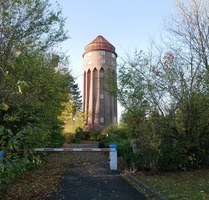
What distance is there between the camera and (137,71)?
16.6 meters

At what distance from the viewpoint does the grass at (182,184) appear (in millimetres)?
8703

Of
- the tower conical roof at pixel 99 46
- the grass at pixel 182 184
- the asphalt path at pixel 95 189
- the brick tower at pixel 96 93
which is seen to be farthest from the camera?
the tower conical roof at pixel 99 46

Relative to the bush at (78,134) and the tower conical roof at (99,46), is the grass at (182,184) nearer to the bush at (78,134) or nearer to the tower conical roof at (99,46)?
the bush at (78,134)

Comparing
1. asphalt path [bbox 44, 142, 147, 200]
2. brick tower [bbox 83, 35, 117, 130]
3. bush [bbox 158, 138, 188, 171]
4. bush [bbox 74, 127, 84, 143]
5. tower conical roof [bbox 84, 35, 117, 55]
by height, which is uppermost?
tower conical roof [bbox 84, 35, 117, 55]

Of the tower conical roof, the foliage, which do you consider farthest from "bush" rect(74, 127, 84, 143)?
the foliage

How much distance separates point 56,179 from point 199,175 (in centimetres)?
527

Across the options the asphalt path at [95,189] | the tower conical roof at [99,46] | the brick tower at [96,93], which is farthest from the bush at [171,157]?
the tower conical roof at [99,46]

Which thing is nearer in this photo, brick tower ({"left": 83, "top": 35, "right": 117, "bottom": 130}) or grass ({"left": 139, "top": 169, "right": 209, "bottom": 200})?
grass ({"left": 139, "top": 169, "right": 209, "bottom": 200})

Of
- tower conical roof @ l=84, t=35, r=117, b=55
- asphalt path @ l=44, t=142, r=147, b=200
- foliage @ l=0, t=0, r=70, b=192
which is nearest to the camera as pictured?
asphalt path @ l=44, t=142, r=147, b=200

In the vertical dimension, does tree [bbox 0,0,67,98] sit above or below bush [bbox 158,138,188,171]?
above

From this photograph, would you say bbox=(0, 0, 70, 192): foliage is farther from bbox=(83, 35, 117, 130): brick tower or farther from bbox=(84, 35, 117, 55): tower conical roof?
bbox=(84, 35, 117, 55): tower conical roof

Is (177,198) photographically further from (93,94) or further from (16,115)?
(93,94)

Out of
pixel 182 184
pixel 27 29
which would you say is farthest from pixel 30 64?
pixel 182 184

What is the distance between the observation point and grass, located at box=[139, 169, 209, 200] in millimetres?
8703
